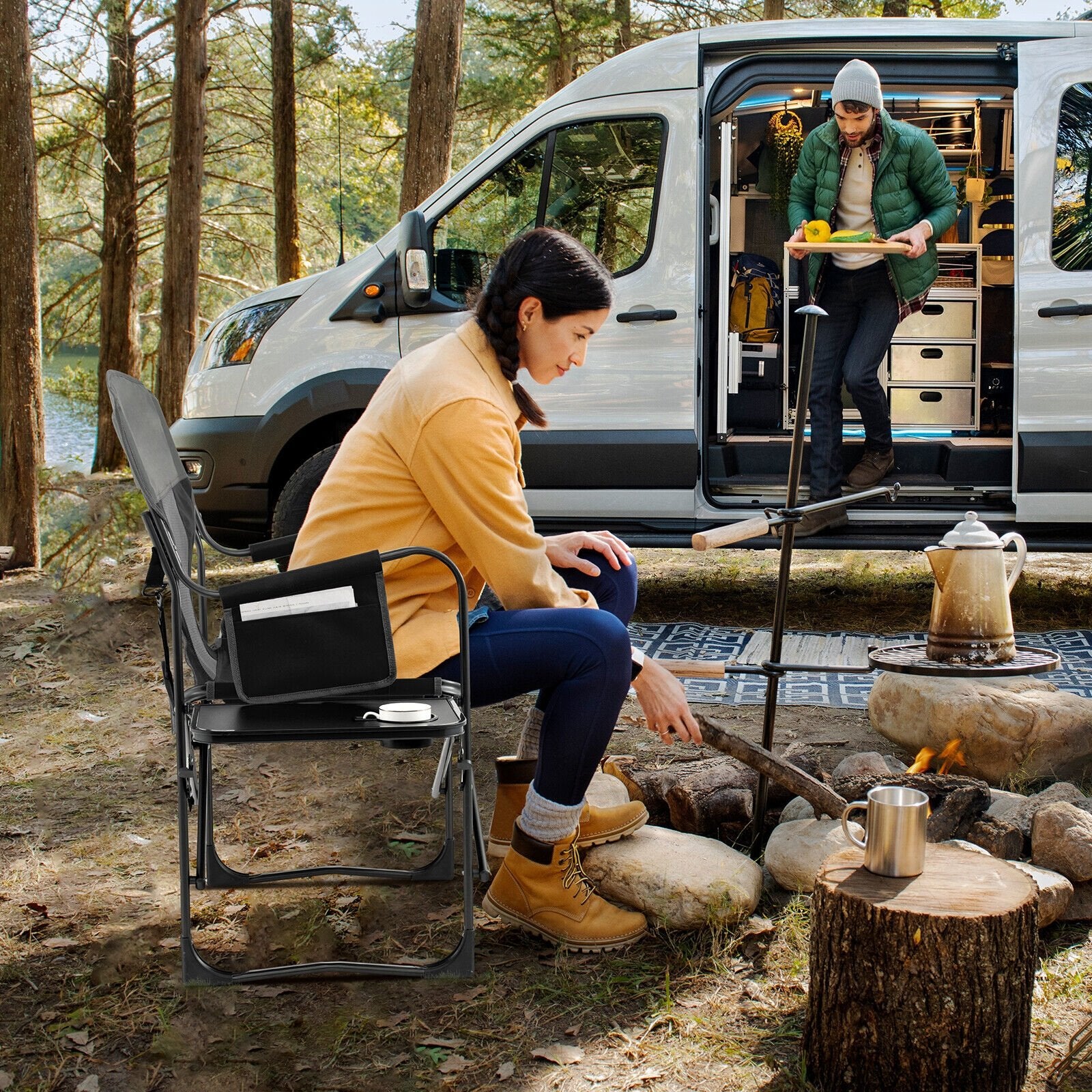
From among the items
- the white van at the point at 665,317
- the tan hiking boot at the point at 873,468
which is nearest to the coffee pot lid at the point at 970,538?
the white van at the point at 665,317

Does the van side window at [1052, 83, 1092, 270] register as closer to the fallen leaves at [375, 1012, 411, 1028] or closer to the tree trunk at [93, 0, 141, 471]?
the fallen leaves at [375, 1012, 411, 1028]

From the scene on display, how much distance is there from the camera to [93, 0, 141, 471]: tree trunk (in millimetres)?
13555

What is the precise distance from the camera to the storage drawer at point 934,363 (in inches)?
247

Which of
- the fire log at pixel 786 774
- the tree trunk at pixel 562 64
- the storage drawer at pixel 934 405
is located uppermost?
the tree trunk at pixel 562 64

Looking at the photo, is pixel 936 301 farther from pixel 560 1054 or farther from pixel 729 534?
pixel 560 1054

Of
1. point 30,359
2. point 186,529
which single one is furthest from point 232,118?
point 186,529

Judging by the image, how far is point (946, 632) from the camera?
244 centimetres

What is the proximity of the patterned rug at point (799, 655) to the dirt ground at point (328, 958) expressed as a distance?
302 millimetres

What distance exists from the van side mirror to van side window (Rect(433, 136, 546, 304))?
0.10 meters

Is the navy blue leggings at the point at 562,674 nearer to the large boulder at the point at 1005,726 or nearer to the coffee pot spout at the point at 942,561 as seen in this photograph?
the coffee pot spout at the point at 942,561

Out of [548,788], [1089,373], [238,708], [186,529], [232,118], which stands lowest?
[548,788]

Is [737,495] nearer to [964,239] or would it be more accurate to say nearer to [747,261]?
[747,261]

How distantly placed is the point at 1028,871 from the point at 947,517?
9.09ft

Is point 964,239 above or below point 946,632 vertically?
above
